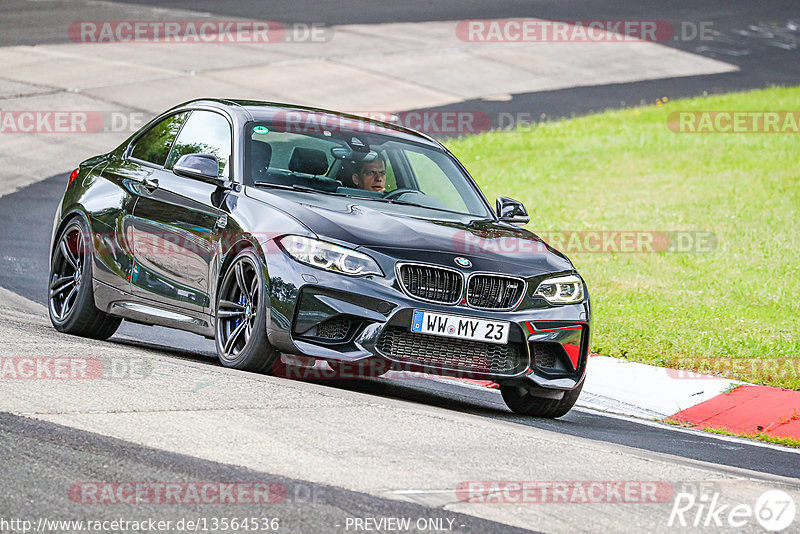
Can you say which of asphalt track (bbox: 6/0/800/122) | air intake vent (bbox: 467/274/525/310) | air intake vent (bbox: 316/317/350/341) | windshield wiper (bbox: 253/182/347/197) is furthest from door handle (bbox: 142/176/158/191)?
asphalt track (bbox: 6/0/800/122)

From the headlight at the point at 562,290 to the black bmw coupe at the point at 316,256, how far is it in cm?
1

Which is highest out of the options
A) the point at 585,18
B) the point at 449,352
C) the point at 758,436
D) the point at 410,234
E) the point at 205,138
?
the point at 585,18

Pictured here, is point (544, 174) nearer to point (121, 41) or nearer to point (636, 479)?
point (121, 41)

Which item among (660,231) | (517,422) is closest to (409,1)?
(660,231)

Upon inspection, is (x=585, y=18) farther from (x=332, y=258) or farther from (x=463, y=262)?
(x=332, y=258)

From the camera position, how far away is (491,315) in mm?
7336

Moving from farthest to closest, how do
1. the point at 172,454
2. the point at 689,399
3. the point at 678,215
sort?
the point at 678,215 < the point at 689,399 < the point at 172,454

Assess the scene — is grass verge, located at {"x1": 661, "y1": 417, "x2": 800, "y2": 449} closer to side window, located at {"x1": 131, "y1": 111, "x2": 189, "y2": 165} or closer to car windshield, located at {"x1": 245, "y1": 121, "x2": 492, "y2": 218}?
car windshield, located at {"x1": 245, "y1": 121, "x2": 492, "y2": 218}

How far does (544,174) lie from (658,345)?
34.1 feet

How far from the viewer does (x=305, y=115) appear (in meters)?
8.80

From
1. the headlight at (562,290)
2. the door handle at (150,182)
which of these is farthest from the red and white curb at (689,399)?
the door handle at (150,182)

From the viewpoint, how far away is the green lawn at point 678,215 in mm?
11070

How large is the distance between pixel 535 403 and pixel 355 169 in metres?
1.91

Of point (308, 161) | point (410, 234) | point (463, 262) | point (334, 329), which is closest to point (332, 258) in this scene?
point (334, 329)
